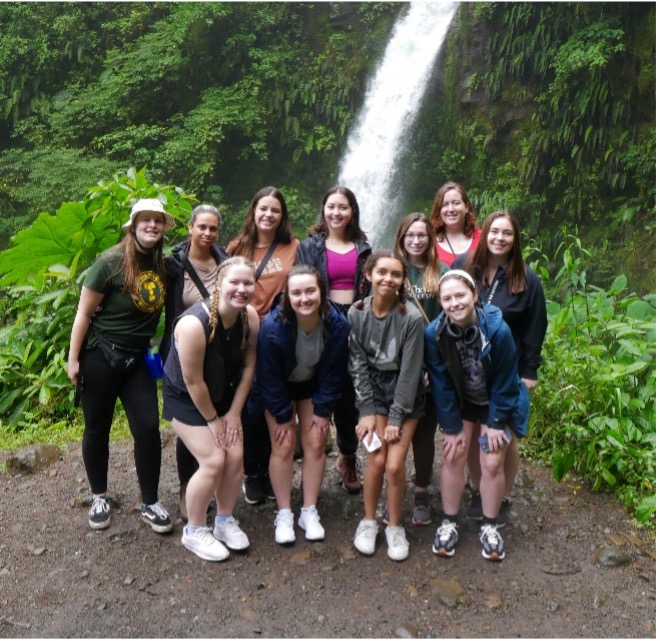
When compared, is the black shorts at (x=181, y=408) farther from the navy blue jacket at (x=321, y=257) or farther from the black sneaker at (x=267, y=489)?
the navy blue jacket at (x=321, y=257)

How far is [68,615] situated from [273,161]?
13.3m

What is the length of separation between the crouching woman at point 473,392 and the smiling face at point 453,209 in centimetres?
74

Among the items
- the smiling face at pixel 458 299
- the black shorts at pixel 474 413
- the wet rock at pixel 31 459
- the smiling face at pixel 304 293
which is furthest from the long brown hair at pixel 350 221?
the wet rock at pixel 31 459

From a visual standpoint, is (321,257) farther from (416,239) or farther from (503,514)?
(503,514)

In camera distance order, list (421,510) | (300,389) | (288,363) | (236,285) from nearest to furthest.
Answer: (236,285), (288,363), (300,389), (421,510)

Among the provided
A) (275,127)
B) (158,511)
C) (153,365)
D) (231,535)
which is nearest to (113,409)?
(153,365)

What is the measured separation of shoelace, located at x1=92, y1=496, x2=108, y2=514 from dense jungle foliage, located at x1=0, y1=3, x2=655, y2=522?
190cm

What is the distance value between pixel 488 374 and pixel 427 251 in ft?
2.42

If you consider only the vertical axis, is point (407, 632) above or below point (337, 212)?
below

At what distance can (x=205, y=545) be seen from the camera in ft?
9.49

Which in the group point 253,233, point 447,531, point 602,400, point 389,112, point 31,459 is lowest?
point 31,459

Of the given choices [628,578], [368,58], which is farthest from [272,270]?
[368,58]

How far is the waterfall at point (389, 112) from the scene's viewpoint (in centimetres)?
1305

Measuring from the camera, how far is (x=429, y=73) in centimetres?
1305
